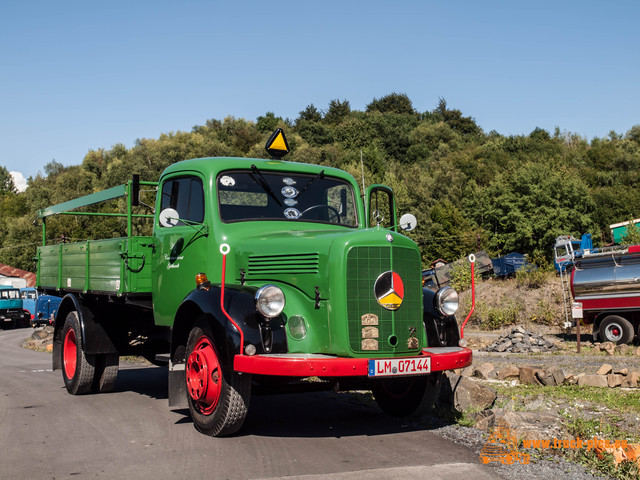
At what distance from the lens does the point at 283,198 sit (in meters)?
7.83

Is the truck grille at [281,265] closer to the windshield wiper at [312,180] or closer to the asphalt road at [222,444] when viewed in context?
the windshield wiper at [312,180]

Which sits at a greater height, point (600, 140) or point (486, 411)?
point (600, 140)

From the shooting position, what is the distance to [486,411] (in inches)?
279

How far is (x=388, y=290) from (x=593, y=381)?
562 cm

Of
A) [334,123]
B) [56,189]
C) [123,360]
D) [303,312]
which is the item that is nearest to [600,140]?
[334,123]

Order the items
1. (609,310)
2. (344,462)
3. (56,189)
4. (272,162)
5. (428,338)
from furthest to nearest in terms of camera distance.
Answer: (56,189) < (609,310) < (272,162) < (428,338) < (344,462)

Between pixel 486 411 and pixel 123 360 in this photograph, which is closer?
pixel 486 411

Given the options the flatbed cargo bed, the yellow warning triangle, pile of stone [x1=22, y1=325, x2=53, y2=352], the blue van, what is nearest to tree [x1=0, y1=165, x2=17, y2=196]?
the blue van

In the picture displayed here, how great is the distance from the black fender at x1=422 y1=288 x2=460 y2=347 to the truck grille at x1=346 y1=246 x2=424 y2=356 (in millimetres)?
534

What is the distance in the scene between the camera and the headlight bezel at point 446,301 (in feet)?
22.9

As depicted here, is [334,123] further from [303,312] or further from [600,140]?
[303,312]

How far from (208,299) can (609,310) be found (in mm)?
17937

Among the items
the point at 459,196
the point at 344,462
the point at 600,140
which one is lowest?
the point at 344,462

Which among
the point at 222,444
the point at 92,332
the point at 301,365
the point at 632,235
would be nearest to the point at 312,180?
the point at 301,365
